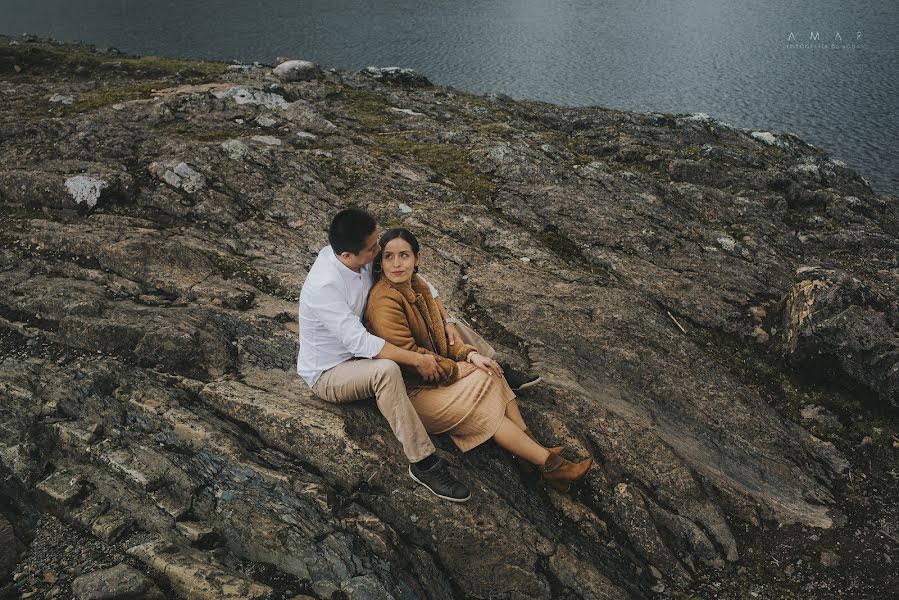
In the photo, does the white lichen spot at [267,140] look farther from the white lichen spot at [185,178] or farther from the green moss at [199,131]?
the white lichen spot at [185,178]

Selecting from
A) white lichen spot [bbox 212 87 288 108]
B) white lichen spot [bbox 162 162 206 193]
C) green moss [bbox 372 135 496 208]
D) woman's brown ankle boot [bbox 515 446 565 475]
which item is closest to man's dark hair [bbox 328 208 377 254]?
woman's brown ankle boot [bbox 515 446 565 475]

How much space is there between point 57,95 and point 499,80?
2080 inches

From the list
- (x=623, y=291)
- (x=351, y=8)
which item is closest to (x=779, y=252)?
(x=623, y=291)

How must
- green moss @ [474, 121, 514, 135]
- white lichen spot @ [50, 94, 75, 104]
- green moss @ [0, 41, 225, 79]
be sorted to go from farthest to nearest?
green moss @ [0, 41, 225, 79], green moss @ [474, 121, 514, 135], white lichen spot @ [50, 94, 75, 104]

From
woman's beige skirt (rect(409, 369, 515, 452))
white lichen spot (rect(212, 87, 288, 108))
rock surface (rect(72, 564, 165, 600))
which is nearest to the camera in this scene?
rock surface (rect(72, 564, 165, 600))

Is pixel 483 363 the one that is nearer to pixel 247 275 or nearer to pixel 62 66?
pixel 247 275

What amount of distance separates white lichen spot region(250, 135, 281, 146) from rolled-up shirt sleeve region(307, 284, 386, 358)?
47.6 ft

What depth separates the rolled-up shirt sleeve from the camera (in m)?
9.23

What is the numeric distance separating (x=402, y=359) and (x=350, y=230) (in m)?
2.16

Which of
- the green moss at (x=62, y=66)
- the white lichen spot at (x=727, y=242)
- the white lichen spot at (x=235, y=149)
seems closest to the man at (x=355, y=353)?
the white lichen spot at (x=235, y=149)

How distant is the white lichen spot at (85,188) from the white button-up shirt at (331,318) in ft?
33.6

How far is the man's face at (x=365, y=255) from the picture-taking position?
30.6 feet

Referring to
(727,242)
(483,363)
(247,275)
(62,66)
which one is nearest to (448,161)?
(727,242)

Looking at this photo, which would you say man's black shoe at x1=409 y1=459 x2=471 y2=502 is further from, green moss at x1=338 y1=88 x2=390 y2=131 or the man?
green moss at x1=338 y1=88 x2=390 y2=131
